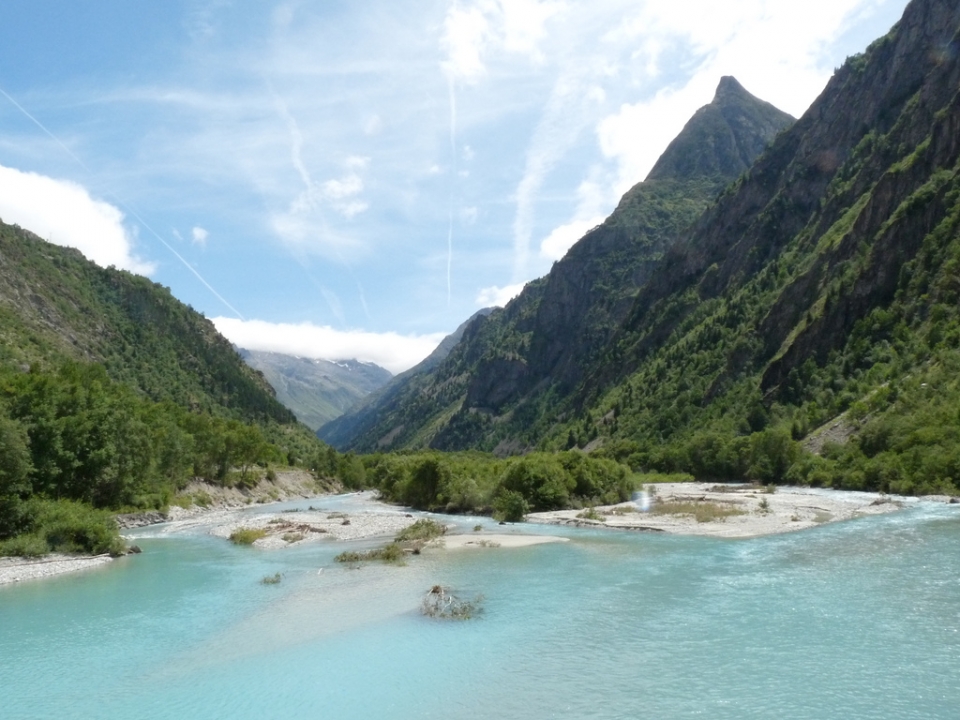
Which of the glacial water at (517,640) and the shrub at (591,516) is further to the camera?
the shrub at (591,516)

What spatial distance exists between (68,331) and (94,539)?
5074 inches

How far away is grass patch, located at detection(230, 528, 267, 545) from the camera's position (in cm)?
5303

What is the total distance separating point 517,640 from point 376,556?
20.4 meters

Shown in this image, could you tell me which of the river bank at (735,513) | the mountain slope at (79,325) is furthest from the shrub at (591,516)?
the mountain slope at (79,325)

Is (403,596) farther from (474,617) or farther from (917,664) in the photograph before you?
(917,664)

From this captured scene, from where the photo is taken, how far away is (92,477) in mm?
61969

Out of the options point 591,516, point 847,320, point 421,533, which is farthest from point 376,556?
point 847,320

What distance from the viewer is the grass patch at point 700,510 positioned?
56.6m

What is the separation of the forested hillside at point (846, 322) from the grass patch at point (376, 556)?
51870 millimetres

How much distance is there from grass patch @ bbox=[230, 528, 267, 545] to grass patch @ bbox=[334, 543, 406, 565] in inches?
540

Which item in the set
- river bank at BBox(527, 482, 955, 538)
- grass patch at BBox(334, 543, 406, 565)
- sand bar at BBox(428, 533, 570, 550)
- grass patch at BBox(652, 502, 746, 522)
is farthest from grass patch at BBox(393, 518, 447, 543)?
grass patch at BBox(652, 502, 746, 522)

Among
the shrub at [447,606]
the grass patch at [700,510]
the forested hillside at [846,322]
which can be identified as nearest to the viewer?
the shrub at [447,606]

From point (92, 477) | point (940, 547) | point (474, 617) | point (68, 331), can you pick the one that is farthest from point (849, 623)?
point (68, 331)

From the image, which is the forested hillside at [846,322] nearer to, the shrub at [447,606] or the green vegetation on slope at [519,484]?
the green vegetation on slope at [519,484]
